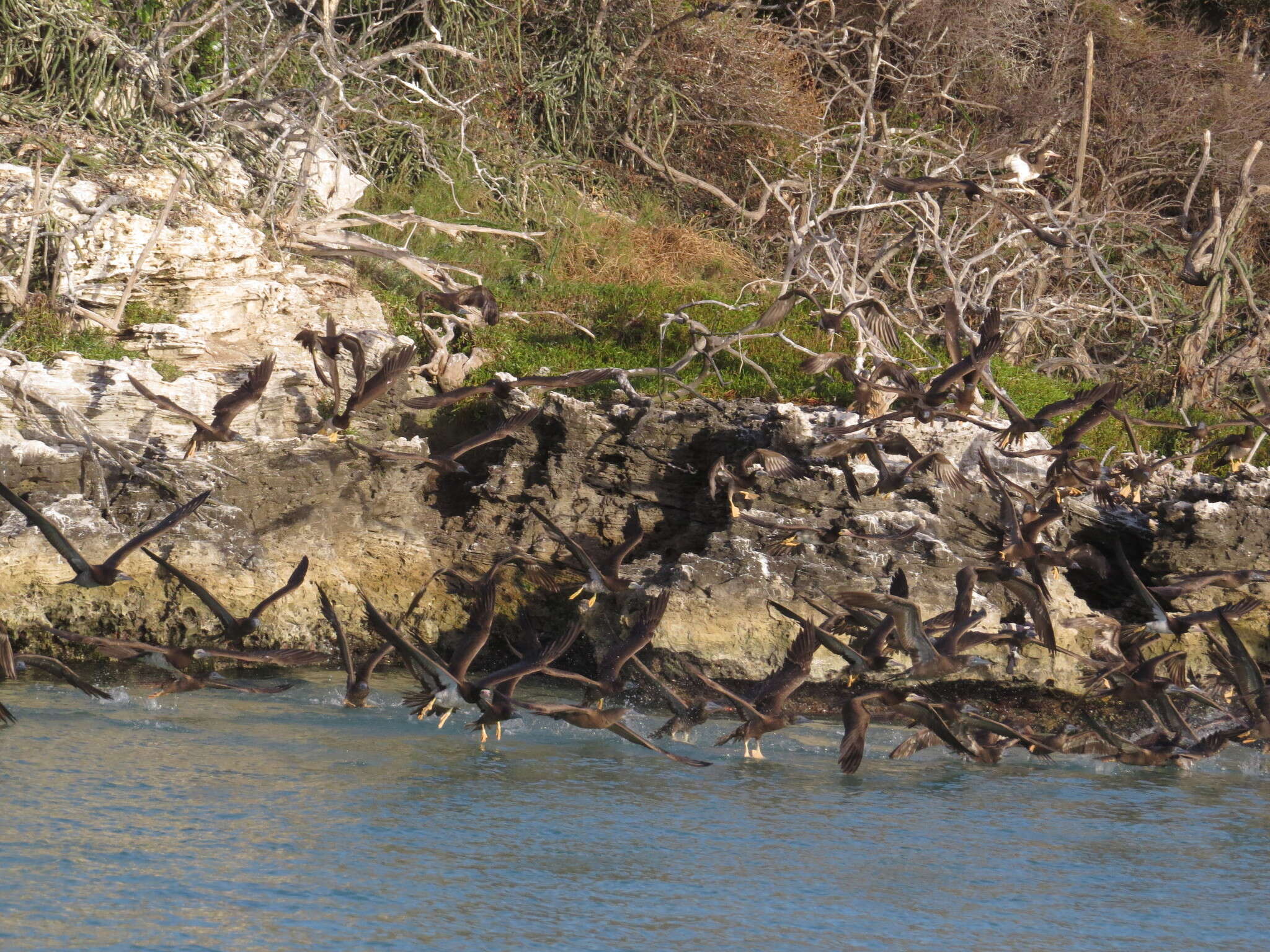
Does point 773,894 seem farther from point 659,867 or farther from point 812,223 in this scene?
point 812,223

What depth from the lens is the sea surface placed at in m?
5.75

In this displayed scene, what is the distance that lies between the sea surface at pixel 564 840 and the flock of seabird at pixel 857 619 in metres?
0.30

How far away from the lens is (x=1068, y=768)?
8711mm

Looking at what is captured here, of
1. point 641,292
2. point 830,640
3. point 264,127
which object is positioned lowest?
point 830,640

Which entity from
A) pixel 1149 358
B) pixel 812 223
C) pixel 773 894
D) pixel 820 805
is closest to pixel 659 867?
pixel 773 894

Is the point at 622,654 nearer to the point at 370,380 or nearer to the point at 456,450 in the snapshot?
the point at 456,450

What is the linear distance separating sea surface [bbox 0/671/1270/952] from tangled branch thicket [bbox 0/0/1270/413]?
5.22 m

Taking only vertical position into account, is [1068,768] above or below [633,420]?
below

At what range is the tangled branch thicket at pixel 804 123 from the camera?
42.9ft

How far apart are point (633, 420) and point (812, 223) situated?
311 cm

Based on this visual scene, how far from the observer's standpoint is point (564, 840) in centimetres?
681

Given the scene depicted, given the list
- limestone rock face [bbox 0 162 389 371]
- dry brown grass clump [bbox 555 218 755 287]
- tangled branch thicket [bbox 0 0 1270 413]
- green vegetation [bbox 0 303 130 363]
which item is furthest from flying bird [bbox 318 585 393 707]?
dry brown grass clump [bbox 555 218 755 287]

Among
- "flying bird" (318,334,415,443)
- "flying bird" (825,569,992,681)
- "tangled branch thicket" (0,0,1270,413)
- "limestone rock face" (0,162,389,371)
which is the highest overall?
"tangled branch thicket" (0,0,1270,413)

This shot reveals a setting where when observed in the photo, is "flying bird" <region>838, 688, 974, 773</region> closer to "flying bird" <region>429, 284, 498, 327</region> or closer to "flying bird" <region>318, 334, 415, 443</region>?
"flying bird" <region>318, 334, 415, 443</region>
